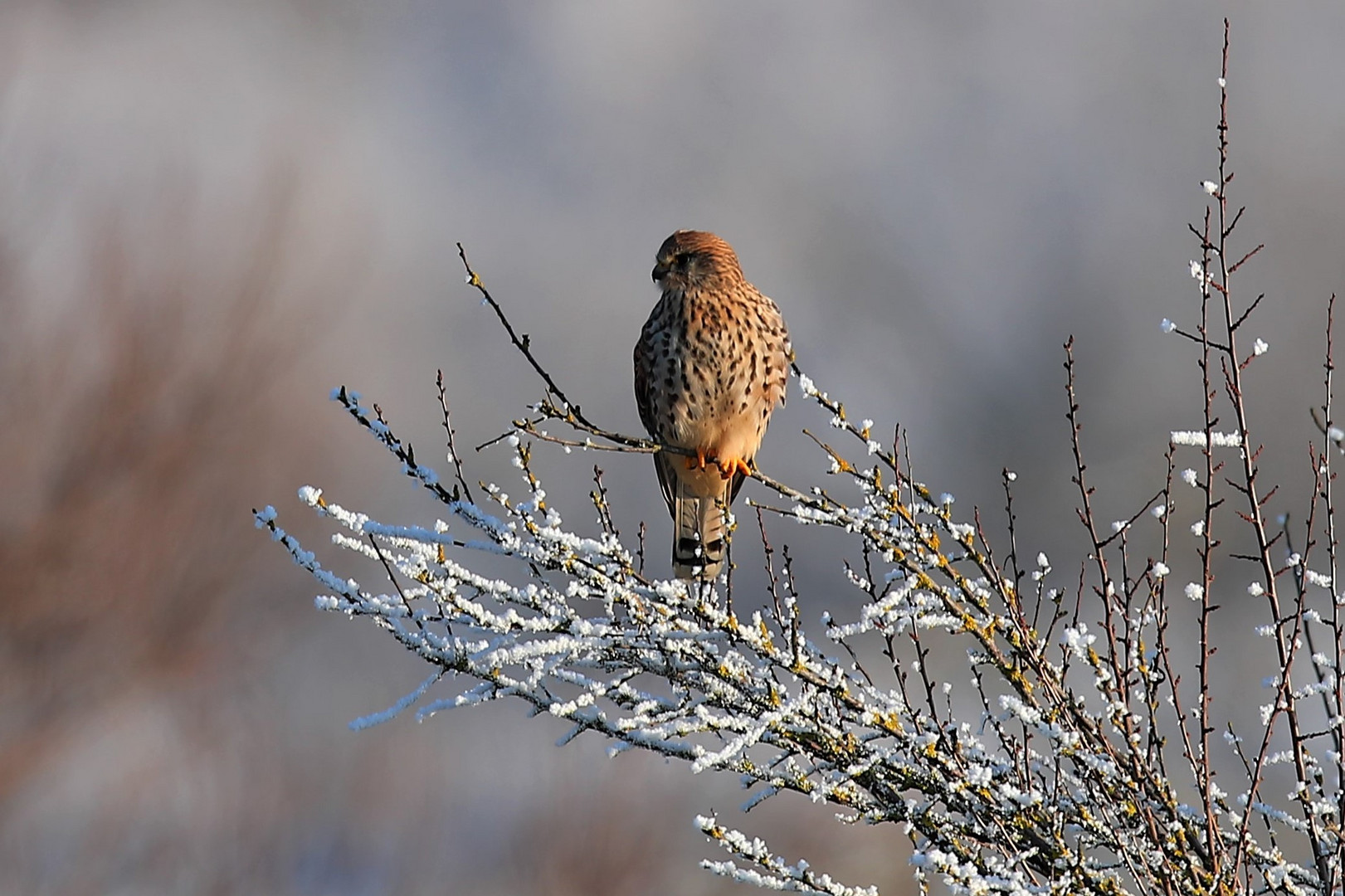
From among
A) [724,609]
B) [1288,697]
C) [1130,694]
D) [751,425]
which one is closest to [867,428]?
[724,609]

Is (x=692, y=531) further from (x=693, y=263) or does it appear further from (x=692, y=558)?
(x=693, y=263)

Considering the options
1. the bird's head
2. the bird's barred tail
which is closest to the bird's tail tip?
the bird's barred tail

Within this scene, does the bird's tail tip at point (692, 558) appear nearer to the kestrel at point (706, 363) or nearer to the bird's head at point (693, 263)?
the kestrel at point (706, 363)

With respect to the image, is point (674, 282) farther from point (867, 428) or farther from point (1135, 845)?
point (1135, 845)

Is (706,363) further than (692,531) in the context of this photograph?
No

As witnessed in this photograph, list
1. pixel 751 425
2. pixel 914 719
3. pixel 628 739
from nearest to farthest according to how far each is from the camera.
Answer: pixel 914 719 → pixel 628 739 → pixel 751 425

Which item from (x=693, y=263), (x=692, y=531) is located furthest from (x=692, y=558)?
(x=693, y=263)

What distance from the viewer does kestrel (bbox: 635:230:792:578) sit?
3.42 m

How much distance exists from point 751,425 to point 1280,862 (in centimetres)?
203

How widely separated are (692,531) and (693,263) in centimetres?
74

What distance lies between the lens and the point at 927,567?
165 cm

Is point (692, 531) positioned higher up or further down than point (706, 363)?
further down

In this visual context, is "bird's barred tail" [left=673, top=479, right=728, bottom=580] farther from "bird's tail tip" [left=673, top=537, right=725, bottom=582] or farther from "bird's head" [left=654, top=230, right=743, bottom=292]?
"bird's head" [left=654, top=230, right=743, bottom=292]

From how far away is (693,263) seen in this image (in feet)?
11.5
